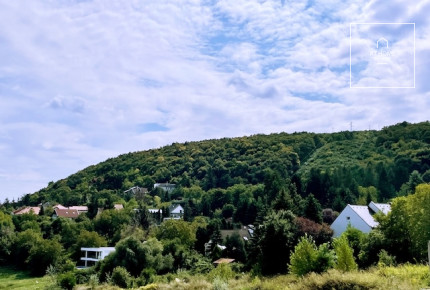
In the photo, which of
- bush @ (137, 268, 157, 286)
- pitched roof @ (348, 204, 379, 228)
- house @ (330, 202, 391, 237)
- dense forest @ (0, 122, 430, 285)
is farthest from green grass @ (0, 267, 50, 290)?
Result: pitched roof @ (348, 204, 379, 228)

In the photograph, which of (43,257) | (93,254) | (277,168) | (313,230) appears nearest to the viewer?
(313,230)

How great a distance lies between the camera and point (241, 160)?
118 m

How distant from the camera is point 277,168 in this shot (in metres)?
99.2

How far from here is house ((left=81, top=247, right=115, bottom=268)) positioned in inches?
2165

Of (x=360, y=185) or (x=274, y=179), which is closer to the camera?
(x=274, y=179)

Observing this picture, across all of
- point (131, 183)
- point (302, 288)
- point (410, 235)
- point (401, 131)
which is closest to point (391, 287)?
point (302, 288)

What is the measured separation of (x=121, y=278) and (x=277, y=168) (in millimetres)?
66797

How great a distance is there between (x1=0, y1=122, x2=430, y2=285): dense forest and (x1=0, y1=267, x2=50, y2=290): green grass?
204 centimetres

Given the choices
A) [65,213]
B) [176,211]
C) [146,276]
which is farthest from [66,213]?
[146,276]

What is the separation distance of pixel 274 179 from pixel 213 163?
63599 mm

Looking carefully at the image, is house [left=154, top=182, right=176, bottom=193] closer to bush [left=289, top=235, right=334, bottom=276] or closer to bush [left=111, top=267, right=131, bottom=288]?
bush [left=111, top=267, right=131, bottom=288]

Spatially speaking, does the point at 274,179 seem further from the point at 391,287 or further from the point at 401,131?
the point at 391,287

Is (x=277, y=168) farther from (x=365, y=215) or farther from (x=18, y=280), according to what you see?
(x=18, y=280)

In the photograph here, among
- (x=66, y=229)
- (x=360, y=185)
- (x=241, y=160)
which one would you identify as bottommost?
(x=66, y=229)
